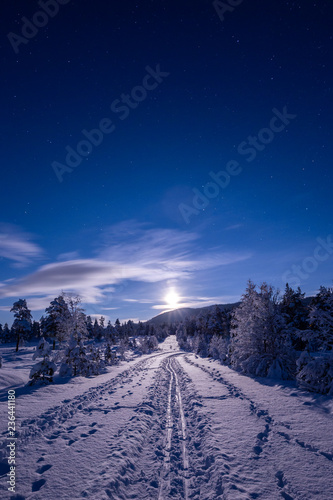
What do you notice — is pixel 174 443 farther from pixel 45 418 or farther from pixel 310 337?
pixel 310 337

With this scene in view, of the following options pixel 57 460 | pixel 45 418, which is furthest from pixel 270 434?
pixel 45 418

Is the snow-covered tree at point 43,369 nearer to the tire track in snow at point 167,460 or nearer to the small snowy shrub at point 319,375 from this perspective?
the tire track in snow at point 167,460

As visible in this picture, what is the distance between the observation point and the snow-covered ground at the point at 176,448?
411 centimetres

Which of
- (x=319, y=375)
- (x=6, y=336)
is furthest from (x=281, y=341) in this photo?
(x=6, y=336)

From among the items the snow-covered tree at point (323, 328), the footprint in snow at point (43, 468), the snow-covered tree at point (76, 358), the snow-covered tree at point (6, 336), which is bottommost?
the snow-covered tree at point (6, 336)

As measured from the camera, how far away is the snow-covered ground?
4.11 meters

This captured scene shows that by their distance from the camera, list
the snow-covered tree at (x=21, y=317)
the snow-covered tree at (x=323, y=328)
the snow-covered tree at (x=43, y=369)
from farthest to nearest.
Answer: the snow-covered tree at (x=21, y=317), the snow-covered tree at (x=43, y=369), the snow-covered tree at (x=323, y=328)

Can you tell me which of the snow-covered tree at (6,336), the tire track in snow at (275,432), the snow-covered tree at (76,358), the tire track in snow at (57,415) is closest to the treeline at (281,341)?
the tire track in snow at (275,432)

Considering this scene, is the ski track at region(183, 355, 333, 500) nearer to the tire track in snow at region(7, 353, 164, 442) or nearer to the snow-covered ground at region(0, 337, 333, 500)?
the snow-covered ground at region(0, 337, 333, 500)

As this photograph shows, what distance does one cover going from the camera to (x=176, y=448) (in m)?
5.62

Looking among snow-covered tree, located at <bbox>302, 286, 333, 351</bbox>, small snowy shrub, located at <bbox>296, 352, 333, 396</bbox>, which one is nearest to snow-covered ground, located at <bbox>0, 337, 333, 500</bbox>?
small snowy shrub, located at <bbox>296, 352, 333, 396</bbox>

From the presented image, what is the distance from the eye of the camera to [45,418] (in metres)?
7.77

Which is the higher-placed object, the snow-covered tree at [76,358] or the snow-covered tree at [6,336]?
the snow-covered tree at [76,358]

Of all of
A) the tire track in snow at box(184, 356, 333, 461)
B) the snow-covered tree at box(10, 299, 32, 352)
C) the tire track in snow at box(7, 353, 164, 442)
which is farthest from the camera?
the snow-covered tree at box(10, 299, 32, 352)
